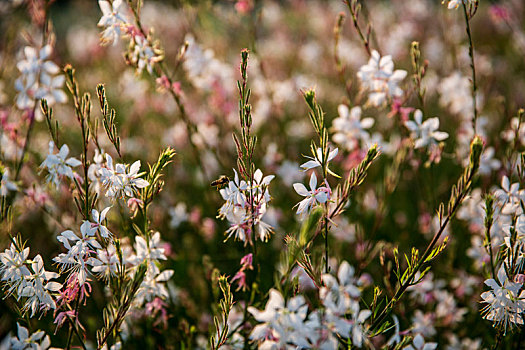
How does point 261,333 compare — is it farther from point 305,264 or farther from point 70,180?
point 70,180

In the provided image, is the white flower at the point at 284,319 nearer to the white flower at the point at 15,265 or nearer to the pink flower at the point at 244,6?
the white flower at the point at 15,265

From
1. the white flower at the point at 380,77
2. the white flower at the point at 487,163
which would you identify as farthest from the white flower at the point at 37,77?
the white flower at the point at 487,163

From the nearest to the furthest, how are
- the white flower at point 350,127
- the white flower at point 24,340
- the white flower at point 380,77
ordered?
the white flower at point 24,340
the white flower at point 380,77
the white flower at point 350,127

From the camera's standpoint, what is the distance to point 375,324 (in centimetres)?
123

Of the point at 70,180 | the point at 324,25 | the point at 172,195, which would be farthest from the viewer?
the point at 324,25

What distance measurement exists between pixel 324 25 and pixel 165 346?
4.59 metres

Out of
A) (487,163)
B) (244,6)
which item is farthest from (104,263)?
(487,163)

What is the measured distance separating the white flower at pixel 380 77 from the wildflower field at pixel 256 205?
0.03ft

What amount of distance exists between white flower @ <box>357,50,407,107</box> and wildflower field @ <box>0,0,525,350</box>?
0.4 inches

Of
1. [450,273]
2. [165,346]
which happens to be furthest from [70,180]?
[450,273]

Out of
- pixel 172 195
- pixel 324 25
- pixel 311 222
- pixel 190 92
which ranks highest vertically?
pixel 324 25

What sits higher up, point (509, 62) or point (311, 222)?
point (509, 62)

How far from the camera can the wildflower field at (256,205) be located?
1.15 metres

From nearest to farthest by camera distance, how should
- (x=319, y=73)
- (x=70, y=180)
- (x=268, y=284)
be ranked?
(x=70, y=180)
(x=268, y=284)
(x=319, y=73)
